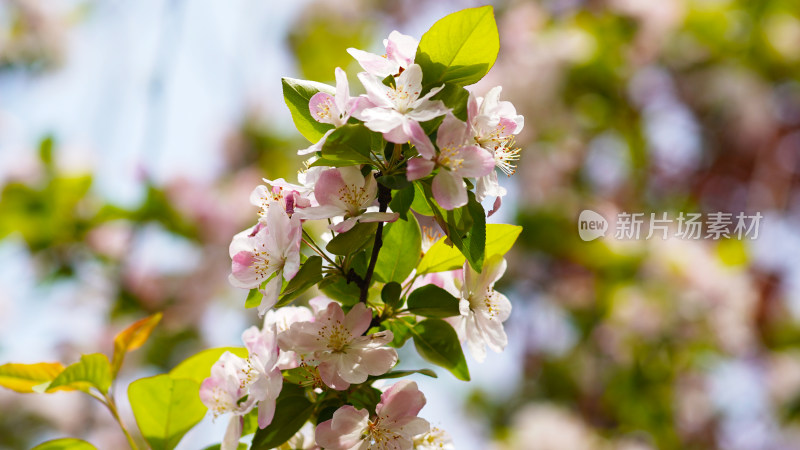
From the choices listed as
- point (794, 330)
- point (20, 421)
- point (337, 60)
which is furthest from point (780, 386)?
point (20, 421)

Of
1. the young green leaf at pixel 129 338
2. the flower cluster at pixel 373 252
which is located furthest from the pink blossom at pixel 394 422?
the young green leaf at pixel 129 338

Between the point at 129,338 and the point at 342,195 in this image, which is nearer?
the point at 342,195

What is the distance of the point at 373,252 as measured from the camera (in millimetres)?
452

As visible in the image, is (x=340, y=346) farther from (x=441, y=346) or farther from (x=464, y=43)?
(x=464, y=43)

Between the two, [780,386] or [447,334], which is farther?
[780,386]

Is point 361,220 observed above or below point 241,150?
below

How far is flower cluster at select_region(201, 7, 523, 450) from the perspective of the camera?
0.42 m

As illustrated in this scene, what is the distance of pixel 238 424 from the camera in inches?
18.0

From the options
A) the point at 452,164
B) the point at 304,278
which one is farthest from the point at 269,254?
the point at 452,164

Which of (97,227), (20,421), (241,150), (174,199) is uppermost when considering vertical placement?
(241,150)

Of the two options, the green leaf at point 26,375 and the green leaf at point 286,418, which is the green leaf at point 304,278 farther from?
the green leaf at point 26,375

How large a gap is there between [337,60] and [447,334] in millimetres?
2224

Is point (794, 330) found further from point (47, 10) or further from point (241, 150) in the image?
point (47, 10)

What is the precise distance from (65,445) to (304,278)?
0.23 m
